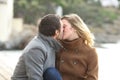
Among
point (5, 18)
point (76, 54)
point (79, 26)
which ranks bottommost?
point (5, 18)

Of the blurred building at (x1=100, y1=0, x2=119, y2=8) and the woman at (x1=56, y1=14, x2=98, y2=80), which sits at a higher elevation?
the woman at (x1=56, y1=14, x2=98, y2=80)

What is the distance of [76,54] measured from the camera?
3230 mm

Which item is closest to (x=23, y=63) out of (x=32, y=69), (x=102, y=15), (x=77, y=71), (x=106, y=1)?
(x=32, y=69)

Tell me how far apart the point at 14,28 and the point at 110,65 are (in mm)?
10841

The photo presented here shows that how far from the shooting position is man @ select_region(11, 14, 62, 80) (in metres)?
2.97

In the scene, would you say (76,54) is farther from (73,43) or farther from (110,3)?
(110,3)

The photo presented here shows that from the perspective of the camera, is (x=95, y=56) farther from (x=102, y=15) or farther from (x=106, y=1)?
(x=106, y=1)

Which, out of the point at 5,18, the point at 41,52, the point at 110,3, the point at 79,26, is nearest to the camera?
the point at 41,52

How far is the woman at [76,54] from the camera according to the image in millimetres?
3205

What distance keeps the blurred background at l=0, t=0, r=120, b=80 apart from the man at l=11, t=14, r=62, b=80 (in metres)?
9.26

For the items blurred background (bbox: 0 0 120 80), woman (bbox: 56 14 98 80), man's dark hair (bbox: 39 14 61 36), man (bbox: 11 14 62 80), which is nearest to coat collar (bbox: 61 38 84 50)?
woman (bbox: 56 14 98 80)

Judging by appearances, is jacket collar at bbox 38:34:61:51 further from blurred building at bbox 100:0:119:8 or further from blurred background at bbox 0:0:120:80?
blurred building at bbox 100:0:119:8

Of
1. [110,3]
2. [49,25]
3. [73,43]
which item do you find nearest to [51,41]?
[49,25]

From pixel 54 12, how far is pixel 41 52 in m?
21.4
